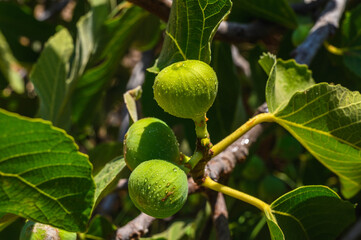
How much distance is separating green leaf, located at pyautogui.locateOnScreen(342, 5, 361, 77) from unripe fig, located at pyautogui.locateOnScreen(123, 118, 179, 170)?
0.99 metres

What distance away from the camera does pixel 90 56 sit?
5.61ft

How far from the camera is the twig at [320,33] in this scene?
1388mm

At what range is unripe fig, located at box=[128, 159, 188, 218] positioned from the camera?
0.79m

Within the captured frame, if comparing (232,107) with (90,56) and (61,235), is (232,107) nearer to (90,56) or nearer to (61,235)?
(90,56)

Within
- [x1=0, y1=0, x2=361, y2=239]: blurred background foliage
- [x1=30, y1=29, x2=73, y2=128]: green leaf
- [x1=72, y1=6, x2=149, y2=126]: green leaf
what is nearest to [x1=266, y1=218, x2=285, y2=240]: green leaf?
[x1=0, y1=0, x2=361, y2=239]: blurred background foliage

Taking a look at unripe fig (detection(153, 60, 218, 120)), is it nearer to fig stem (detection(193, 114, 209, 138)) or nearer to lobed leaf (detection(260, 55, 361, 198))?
fig stem (detection(193, 114, 209, 138))

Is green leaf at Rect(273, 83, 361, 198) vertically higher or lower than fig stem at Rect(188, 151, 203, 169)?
higher

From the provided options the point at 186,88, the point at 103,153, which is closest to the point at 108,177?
the point at 186,88

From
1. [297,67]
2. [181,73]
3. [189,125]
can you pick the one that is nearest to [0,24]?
[189,125]

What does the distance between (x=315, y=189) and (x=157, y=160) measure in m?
0.35

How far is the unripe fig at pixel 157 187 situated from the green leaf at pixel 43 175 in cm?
8

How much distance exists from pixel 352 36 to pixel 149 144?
3.65ft

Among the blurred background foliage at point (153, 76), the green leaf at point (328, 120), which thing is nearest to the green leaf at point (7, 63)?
the blurred background foliage at point (153, 76)

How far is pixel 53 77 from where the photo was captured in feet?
4.98
